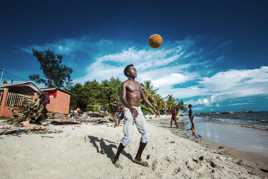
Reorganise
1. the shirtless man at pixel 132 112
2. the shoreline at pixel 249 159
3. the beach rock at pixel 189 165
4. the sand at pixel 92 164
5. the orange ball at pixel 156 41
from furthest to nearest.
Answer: the orange ball at pixel 156 41, the shoreline at pixel 249 159, the shirtless man at pixel 132 112, the beach rock at pixel 189 165, the sand at pixel 92 164

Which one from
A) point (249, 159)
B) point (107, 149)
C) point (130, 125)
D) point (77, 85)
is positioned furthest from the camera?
point (77, 85)

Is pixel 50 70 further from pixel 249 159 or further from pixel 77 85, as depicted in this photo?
pixel 249 159

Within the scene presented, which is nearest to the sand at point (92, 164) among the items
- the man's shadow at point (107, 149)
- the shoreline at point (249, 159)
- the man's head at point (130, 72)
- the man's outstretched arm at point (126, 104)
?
the man's shadow at point (107, 149)

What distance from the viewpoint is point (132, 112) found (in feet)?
11.9

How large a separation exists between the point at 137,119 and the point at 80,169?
4.84 feet

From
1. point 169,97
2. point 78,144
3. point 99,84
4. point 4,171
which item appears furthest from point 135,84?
point 169,97

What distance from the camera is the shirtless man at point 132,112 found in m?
3.58

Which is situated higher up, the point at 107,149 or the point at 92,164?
the point at 107,149

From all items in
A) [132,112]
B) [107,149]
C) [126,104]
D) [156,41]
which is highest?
[156,41]

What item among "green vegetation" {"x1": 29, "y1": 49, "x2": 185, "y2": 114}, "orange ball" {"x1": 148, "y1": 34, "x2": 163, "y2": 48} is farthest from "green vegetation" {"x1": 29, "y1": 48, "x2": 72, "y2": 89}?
"orange ball" {"x1": 148, "y1": 34, "x2": 163, "y2": 48}

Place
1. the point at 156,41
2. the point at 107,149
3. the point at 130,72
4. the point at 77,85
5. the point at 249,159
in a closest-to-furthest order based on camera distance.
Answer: the point at 130,72 → the point at 107,149 → the point at 249,159 → the point at 156,41 → the point at 77,85

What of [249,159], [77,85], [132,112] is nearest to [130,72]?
[132,112]

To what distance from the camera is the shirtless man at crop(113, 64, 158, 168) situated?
3.58 metres

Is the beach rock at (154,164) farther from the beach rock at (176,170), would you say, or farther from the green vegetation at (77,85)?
the green vegetation at (77,85)
